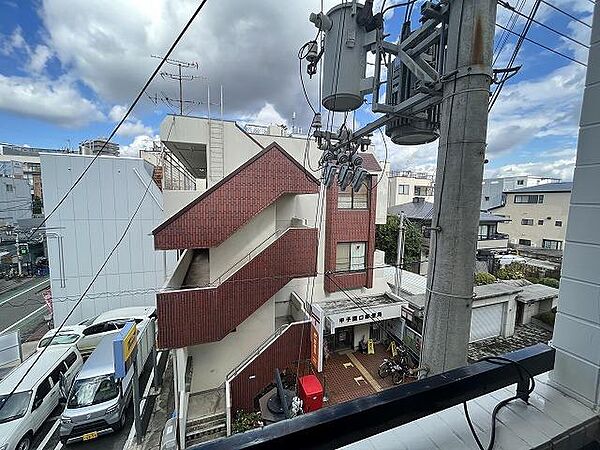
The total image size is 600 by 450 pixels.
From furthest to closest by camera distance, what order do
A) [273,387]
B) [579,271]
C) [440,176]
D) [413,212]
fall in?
[413,212] < [273,387] < [440,176] < [579,271]

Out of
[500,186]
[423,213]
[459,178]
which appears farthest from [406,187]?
[459,178]

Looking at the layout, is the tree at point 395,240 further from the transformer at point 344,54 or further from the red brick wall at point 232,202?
the transformer at point 344,54

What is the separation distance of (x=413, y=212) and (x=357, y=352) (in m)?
10.9

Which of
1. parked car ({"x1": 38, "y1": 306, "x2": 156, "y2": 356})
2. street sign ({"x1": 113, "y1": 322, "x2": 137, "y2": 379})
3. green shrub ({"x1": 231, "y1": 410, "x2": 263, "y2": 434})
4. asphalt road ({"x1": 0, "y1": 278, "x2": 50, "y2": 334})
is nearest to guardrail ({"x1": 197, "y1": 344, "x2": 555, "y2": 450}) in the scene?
green shrub ({"x1": 231, "y1": 410, "x2": 263, "y2": 434})

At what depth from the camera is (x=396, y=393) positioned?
81 centimetres

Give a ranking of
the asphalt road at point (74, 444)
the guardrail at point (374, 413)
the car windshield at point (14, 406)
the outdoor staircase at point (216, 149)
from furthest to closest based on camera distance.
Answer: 1. the outdoor staircase at point (216, 149)
2. the asphalt road at point (74, 444)
3. the car windshield at point (14, 406)
4. the guardrail at point (374, 413)

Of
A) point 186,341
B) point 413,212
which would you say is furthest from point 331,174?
point 413,212

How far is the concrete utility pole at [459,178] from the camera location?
2.03 metres

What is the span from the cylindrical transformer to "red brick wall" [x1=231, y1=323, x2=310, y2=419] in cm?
606

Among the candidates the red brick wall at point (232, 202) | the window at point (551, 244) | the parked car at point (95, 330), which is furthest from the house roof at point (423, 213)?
the parked car at point (95, 330)

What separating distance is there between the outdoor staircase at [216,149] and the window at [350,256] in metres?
4.49

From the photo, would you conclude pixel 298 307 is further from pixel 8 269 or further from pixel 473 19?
pixel 8 269

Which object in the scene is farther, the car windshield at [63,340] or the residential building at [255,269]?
the car windshield at [63,340]

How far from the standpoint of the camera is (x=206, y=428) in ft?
19.5
